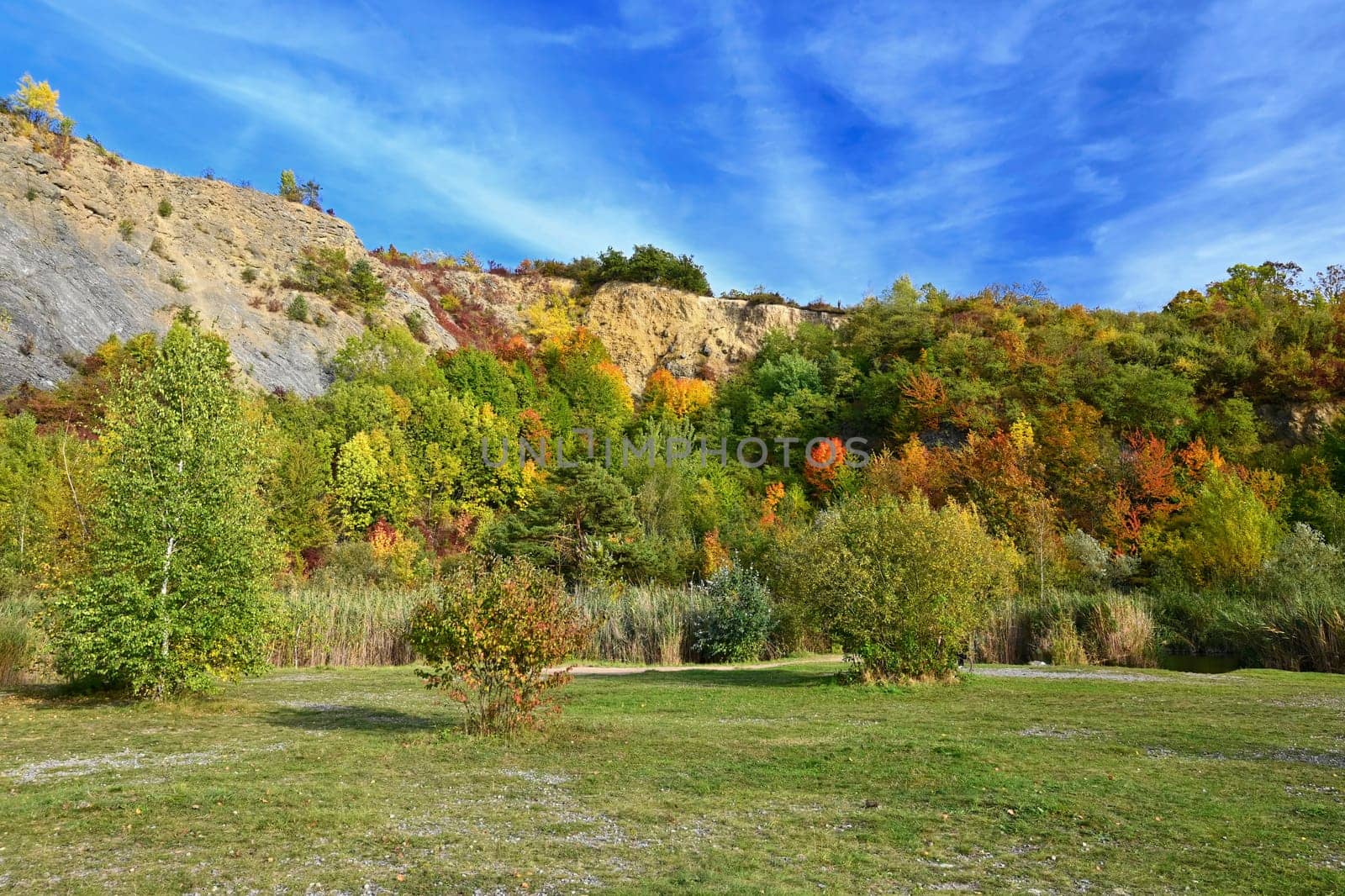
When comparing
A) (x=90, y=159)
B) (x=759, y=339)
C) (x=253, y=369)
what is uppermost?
(x=90, y=159)

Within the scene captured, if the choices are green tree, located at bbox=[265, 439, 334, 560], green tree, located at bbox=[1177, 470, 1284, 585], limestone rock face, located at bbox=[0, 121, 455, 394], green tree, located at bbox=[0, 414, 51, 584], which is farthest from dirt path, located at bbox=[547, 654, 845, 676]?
limestone rock face, located at bbox=[0, 121, 455, 394]

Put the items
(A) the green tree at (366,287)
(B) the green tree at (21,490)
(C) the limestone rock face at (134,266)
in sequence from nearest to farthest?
(B) the green tree at (21,490) < (C) the limestone rock face at (134,266) < (A) the green tree at (366,287)

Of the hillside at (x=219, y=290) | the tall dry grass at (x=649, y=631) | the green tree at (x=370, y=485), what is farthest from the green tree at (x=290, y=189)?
the tall dry grass at (x=649, y=631)

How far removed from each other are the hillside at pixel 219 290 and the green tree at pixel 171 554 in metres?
33.7

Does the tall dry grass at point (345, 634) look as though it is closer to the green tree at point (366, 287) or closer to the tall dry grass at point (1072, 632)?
the tall dry grass at point (1072, 632)

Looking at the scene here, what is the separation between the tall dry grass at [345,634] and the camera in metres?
20.5

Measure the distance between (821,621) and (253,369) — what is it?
139ft

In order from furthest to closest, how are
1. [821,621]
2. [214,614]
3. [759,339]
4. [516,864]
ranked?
[759,339] < [821,621] < [214,614] < [516,864]

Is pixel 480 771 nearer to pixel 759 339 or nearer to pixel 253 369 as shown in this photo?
pixel 253 369

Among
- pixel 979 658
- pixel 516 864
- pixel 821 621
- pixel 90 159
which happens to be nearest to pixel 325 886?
pixel 516 864

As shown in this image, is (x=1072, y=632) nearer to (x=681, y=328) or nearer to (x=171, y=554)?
(x=171, y=554)

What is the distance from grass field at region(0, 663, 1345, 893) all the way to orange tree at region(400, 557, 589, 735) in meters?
0.52

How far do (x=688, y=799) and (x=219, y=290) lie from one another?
2083 inches

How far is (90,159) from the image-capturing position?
162ft
